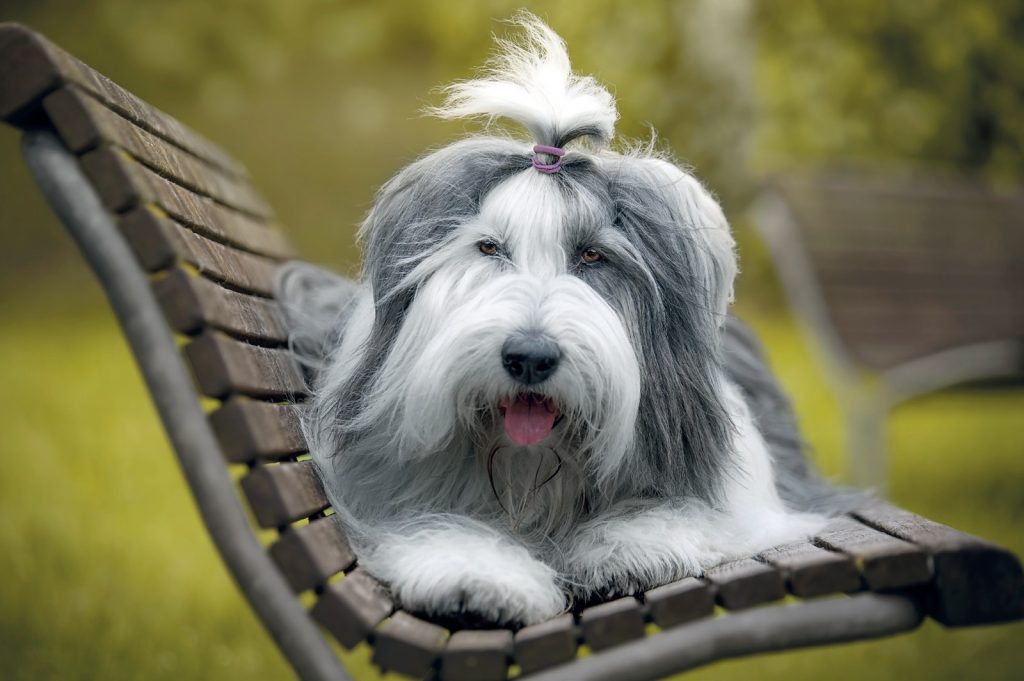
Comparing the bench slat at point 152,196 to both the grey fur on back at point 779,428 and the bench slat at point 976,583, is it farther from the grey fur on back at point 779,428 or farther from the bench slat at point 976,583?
the bench slat at point 976,583

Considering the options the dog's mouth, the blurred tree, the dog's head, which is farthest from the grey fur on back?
the blurred tree

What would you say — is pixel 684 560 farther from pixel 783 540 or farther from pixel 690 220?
pixel 690 220

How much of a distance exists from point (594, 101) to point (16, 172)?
922 cm

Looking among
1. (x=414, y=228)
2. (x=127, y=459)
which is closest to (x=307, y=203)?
(x=127, y=459)

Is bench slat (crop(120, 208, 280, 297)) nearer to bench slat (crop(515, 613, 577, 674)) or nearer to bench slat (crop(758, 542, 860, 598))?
bench slat (crop(515, 613, 577, 674))

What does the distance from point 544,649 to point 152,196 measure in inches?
41.9

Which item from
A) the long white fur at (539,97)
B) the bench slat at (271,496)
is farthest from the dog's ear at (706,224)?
the bench slat at (271,496)

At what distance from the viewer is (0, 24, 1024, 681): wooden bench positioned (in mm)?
1806

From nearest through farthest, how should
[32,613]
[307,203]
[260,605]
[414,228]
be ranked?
[260,605], [414,228], [32,613], [307,203]

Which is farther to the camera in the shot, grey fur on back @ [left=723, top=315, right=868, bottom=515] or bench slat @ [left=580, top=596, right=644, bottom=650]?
grey fur on back @ [left=723, top=315, right=868, bottom=515]

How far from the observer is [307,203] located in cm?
1082

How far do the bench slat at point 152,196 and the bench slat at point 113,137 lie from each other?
2cm

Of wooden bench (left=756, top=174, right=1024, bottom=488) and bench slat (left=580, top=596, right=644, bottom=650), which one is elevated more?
wooden bench (left=756, top=174, right=1024, bottom=488)

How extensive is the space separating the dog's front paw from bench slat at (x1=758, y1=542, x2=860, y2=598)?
442mm
